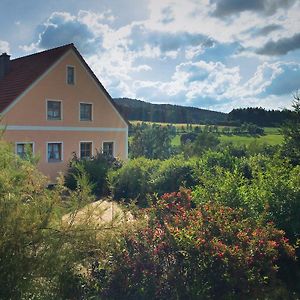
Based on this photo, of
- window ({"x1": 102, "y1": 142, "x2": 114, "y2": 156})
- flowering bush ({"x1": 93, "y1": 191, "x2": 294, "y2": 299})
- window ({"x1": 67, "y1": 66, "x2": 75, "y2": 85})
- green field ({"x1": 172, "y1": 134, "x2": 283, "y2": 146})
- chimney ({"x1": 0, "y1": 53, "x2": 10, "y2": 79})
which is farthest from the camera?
green field ({"x1": 172, "y1": 134, "x2": 283, "y2": 146})

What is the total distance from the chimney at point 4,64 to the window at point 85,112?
4.94 meters

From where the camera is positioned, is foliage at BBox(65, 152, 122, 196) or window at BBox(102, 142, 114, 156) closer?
foliage at BBox(65, 152, 122, 196)

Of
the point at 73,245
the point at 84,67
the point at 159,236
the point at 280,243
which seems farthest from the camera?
the point at 84,67

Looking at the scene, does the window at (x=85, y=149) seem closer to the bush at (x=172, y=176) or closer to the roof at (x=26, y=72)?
the roof at (x=26, y=72)

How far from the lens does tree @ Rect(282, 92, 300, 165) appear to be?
9625 mm

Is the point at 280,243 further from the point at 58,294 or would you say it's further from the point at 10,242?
the point at 10,242

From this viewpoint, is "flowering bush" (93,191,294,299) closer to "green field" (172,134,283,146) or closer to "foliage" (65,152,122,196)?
"foliage" (65,152,122,196)

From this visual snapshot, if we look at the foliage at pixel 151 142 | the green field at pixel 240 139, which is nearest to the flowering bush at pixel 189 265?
the green field at pixel 240 139

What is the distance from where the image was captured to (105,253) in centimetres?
387

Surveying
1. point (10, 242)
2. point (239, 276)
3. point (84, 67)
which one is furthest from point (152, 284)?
point (84, 67)

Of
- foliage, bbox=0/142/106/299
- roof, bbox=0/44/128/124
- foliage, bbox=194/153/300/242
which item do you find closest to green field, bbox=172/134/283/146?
roof, bbox=0/44/128/124

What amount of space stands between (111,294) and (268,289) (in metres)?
1.82

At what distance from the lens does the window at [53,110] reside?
1800cm

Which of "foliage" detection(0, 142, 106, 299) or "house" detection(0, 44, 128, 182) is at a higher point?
"house" detection(0, 44, 128, 182)
